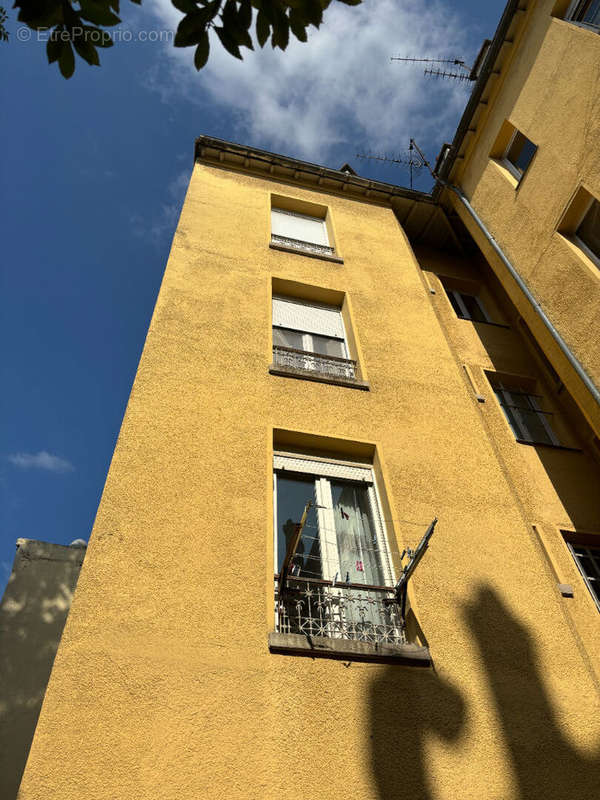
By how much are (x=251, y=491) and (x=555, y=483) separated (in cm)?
545

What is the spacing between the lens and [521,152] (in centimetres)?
1102

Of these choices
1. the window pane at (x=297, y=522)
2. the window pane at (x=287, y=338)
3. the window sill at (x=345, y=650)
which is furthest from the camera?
the window pane at (x=287, y=338)

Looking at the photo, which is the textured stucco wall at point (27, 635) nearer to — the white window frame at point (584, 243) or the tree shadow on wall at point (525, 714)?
the tree shadow on wall at point (525, 714)

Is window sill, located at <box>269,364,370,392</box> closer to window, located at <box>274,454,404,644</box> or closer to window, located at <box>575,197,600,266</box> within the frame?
window, located at <box>274,454,404,644</box>

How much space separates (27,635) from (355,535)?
13.0 feet

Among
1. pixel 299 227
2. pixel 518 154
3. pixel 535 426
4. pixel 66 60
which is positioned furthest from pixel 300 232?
pixel 66 60

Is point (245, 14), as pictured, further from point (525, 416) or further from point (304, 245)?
point (525, 416)

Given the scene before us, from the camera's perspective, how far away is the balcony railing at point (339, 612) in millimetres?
5099

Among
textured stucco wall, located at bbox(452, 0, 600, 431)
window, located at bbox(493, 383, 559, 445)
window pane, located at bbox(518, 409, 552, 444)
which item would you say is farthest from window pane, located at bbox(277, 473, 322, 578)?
window pane, located at bbox(518, 409, 552, 444)

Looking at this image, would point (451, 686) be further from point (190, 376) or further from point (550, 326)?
point (550, 326)

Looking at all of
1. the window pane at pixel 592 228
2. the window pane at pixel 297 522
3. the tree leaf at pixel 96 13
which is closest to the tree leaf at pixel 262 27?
the tree leaf at pixel 96 13

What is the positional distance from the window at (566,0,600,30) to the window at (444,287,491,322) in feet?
18.8

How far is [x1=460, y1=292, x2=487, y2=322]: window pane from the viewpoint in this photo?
43.4 feet

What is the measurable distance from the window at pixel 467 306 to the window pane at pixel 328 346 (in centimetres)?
469
